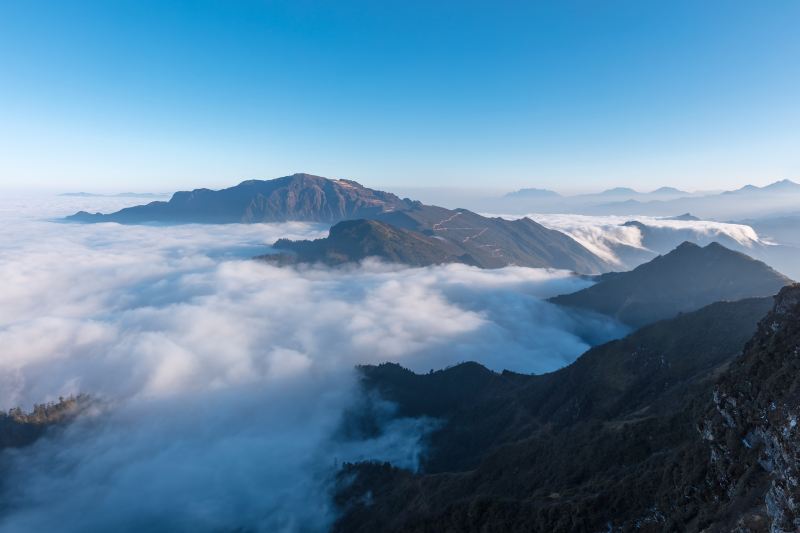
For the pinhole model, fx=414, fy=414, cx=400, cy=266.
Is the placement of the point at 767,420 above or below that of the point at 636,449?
above

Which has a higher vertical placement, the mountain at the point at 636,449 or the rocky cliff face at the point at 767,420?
the rocky cliff face at the point at 767,420

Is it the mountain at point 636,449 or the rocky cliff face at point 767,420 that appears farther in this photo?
the mountain at point 636,449

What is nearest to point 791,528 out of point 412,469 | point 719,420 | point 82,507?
point 719,420

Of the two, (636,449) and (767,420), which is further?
(636,449)

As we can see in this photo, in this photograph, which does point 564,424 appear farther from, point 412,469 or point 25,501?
point 25,501
